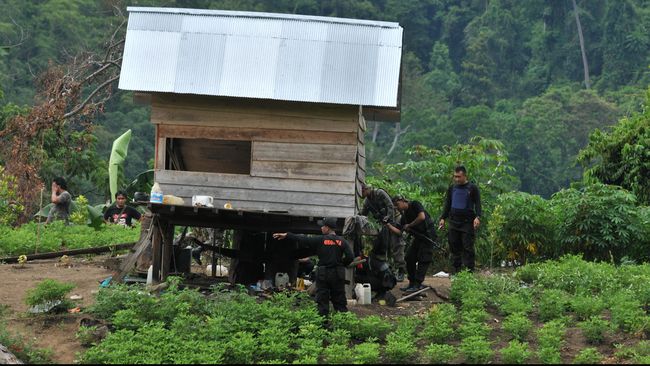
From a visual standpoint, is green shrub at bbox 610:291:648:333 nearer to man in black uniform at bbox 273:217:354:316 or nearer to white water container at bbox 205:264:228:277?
man in black uniform at bbox 273:217:354:316

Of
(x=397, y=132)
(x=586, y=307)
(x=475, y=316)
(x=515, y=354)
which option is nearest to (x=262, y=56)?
(x=475, y=316)

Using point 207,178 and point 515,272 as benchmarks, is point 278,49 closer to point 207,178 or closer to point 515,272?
point 207,178

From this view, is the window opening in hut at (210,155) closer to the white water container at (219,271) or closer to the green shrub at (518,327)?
the white water container at (219,271)

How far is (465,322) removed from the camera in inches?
631

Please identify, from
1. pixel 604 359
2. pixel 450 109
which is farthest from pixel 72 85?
pixel 450 109

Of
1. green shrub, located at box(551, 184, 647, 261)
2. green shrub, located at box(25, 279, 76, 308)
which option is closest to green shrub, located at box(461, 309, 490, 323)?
green shrub, located at box(25, 279, 76, 308)

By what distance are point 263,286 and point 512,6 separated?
203 ft

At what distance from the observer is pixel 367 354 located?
1370cm

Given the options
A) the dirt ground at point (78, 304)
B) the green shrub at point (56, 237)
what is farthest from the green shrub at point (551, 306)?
the green shrub at point (56, 237)

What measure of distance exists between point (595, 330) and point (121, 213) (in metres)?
12.6

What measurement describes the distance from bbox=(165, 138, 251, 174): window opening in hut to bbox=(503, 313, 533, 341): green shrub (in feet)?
24.0

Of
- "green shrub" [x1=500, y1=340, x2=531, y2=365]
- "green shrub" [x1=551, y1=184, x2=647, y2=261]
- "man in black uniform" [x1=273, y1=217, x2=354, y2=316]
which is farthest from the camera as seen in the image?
"green shrub" [x1=551, y1=184, x2=647, y2=261]

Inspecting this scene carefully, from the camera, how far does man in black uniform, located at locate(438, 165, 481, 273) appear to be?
64.3 ft

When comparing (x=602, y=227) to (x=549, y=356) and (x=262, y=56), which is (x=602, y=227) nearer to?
(x=262, y=56)
